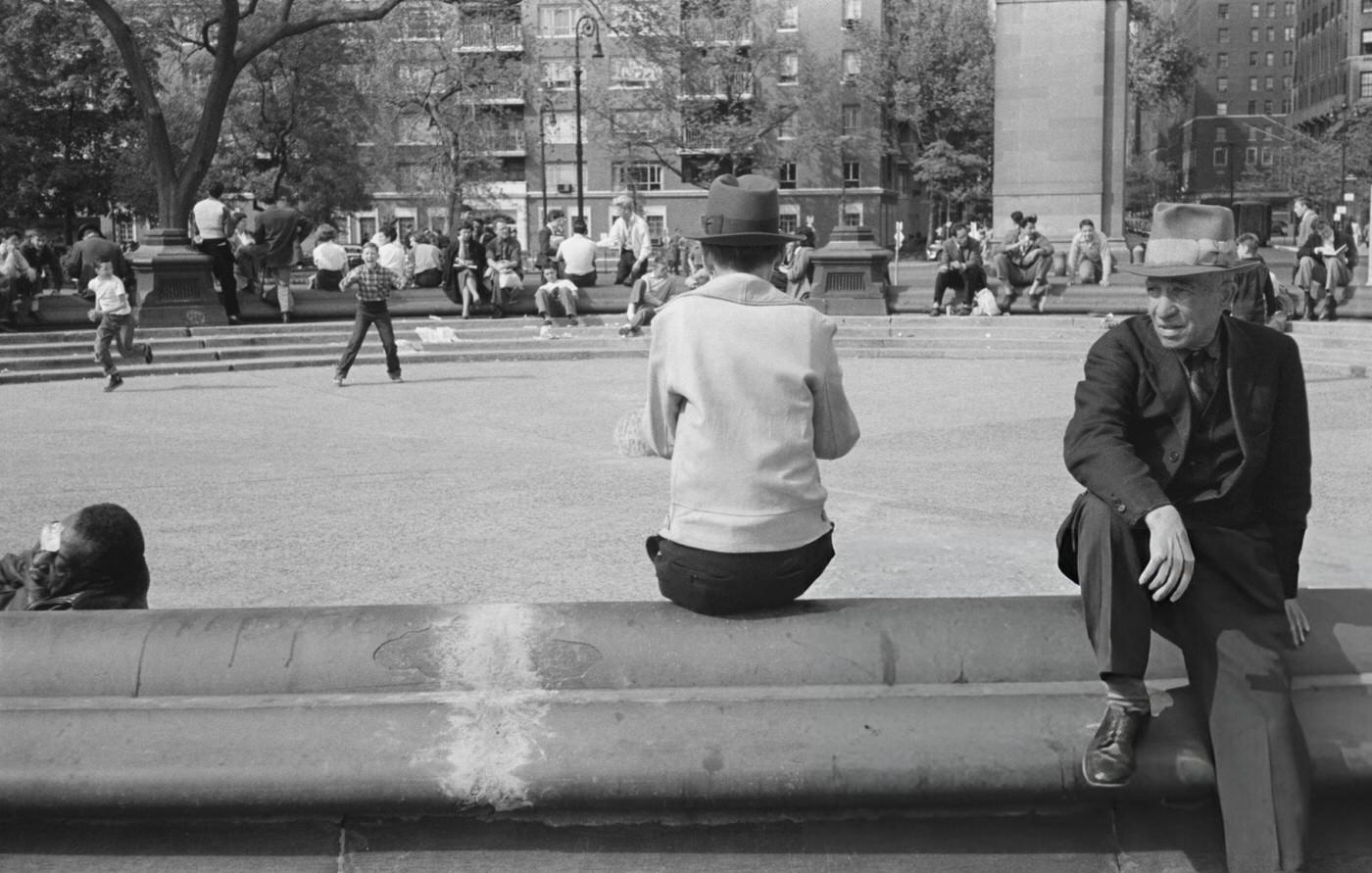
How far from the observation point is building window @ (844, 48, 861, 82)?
70.6 metres

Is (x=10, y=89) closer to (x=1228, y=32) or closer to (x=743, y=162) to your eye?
(x=743, y=162)

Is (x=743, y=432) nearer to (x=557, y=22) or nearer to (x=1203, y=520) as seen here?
(x=1203, y=520)

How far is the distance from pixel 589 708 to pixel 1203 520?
143 cm

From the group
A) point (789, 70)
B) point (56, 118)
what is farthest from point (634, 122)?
point (56, 118)

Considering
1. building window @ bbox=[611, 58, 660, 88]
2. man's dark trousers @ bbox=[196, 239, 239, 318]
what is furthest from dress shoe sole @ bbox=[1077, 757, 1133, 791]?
building window @ bbox=[611, 58, 660, 88]

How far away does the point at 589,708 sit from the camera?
141 inches

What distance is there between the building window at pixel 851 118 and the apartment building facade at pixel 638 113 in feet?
0.23

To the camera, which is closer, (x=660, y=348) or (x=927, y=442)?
(x=660, y=348)

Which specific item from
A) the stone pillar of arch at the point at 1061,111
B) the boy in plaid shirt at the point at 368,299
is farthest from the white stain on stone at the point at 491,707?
the stone pillar of arch at the point at 1061,111

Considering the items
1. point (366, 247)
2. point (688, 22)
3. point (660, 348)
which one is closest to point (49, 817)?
point (660, 348)

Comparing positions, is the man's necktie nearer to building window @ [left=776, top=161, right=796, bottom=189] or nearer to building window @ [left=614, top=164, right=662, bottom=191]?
building window @ [left=776, top=161, right=796, bottom=189]

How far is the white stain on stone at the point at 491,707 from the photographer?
344cm

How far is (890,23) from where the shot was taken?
71375 mm

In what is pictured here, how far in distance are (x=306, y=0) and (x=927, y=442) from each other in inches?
1688
